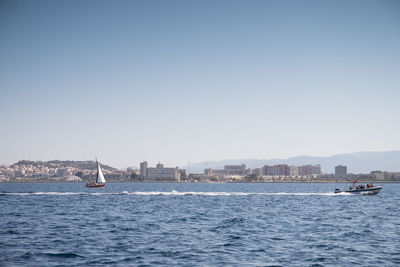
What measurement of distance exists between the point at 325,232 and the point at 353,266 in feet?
43.1

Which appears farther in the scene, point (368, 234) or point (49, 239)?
point (368, 234)

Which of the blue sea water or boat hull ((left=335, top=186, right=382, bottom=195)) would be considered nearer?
the blue sea water

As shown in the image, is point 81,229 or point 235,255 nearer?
point 235,255

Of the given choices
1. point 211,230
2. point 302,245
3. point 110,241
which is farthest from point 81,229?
point 302,245

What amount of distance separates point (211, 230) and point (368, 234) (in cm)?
1465

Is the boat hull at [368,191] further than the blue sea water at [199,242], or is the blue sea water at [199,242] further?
the boat hull at [368,191]

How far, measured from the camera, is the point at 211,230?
38812 millimetres

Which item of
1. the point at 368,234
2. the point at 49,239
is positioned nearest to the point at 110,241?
the point at 49,239

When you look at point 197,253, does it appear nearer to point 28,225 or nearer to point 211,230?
point 211,230

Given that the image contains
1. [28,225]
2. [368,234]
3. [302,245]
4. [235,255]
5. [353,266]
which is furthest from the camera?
[28,225]

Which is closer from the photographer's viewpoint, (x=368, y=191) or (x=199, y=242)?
(x=199, y=242)

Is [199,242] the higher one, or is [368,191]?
[199,242]

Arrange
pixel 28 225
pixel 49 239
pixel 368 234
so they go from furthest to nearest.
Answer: pixel 28 225, pixel 368 234, pixel 49 239

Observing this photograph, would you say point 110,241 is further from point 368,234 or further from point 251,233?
point 368,234
